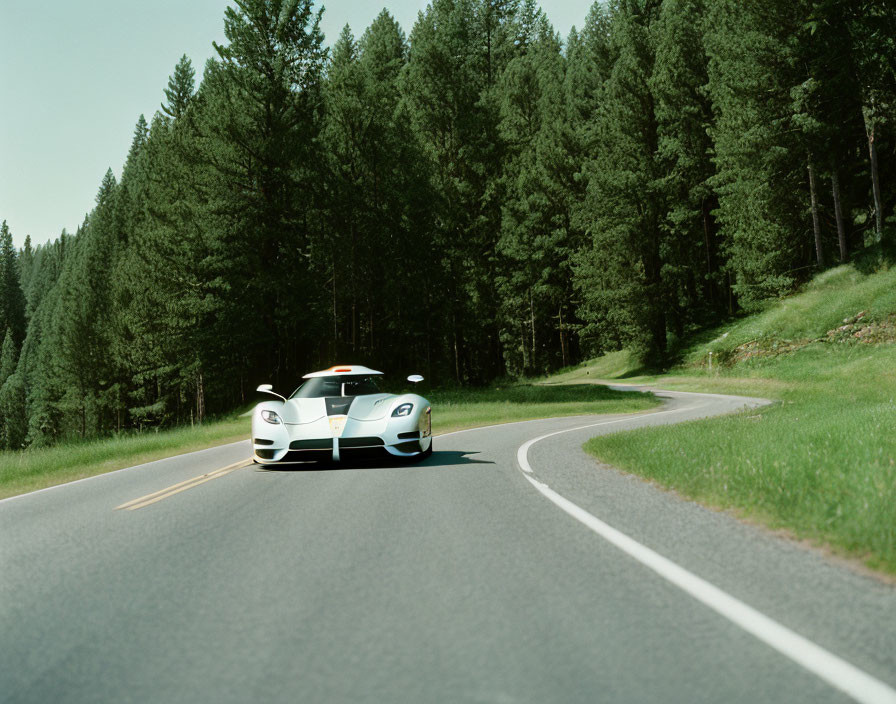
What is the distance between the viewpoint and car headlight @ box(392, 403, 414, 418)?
1104cm

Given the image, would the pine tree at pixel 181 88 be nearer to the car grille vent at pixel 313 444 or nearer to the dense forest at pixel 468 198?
the dense forest at pixel 468 198

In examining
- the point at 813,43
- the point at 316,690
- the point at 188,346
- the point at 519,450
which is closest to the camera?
the point at 316,690

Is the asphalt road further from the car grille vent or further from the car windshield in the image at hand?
the car windshield

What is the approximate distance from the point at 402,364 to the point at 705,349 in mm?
18093

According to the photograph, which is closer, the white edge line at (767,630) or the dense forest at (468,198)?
the white edge line at (767,630)

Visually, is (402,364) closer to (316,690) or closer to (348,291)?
(348,291)

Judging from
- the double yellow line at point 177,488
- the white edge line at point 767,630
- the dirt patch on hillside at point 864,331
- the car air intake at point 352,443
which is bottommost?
the white edge line at point 767,630

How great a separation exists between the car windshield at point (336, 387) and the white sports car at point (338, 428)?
0.94ft

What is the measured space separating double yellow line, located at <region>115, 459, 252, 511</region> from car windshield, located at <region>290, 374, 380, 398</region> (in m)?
1.60

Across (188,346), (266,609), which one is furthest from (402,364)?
(266,609)

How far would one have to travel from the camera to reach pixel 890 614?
3.70 meters

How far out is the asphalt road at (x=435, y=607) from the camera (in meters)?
3.05

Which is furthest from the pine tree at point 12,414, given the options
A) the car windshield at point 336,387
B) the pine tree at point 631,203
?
the car windshield at point 336,387

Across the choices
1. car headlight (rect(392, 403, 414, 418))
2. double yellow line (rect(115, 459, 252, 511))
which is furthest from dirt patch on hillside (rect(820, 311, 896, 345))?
double yellow line (rect(115, 459, 252, 511))
